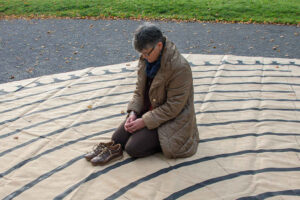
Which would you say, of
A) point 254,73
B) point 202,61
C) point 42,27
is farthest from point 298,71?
point 42,27

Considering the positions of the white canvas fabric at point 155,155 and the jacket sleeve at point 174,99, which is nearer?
the white canvas fabric at point 155,155

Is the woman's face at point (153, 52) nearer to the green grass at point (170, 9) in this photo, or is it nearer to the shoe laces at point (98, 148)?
the shoe laces at point (98, 148)

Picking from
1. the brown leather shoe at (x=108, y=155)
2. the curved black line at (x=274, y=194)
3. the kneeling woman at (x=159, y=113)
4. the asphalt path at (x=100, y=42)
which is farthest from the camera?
the asphalt path at (x=100, y=42)

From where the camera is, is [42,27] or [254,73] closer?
[254,73]

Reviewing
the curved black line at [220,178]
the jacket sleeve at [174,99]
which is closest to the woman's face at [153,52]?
the jacket sleeve at [174,99]

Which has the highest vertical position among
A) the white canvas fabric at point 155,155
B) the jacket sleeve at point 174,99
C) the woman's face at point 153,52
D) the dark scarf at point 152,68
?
the woman's face at point 153,52

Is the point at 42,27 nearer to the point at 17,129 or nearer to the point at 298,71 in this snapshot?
the point at 17,129

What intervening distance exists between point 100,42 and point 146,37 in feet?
18.7

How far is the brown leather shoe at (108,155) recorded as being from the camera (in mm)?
3381

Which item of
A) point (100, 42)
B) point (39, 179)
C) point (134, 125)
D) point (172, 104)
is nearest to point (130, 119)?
point (134, 125)

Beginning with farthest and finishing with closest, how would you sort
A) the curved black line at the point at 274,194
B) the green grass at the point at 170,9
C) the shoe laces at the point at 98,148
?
1. the green grass at the point at 170,9
2. the shoe laces at the point at 98,148
3. the curved black line at the point at 274,194

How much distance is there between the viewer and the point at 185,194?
Result: 296 cm

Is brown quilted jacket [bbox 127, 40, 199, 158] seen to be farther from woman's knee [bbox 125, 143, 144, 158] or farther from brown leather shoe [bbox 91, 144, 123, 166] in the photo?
brown leather shoe [bbox 91, 144, 123, 166]

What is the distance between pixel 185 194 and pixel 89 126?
5.74 feet
